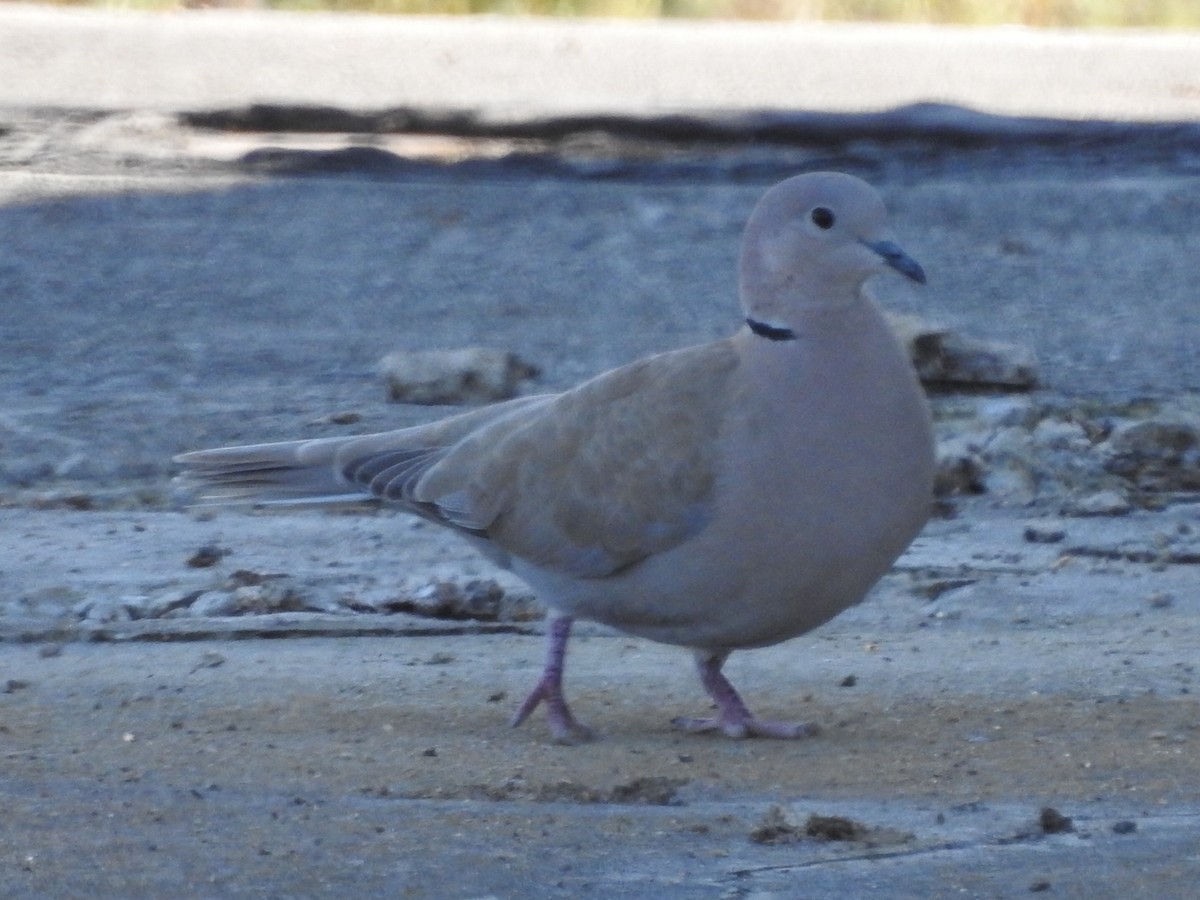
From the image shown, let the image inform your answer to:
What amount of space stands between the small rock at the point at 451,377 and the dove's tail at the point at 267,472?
1373 mm

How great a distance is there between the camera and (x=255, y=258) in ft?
23.7

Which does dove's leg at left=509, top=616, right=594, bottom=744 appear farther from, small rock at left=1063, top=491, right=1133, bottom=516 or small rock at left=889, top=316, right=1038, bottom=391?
small rock at left=889, top=316, right=1038, bottom=391

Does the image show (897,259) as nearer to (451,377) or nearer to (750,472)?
(750,472)

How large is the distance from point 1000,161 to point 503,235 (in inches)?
71.8

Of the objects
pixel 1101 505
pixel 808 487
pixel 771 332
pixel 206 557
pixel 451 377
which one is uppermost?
pixel 771 332

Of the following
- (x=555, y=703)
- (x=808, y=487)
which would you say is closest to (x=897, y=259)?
(x=808, y=487)

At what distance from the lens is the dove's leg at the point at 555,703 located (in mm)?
3818

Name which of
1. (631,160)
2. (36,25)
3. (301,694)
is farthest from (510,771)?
(36,25)

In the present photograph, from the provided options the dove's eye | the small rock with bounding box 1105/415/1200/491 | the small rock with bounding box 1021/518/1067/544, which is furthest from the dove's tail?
the small rock with bounding box 1105/415/1200/491

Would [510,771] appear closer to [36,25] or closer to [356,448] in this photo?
[356,448]

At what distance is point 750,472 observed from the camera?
12.0ft

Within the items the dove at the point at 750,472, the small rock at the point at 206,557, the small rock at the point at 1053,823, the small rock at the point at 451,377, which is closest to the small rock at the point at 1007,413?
the small rock at the point at 451,377

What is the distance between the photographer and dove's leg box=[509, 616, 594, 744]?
3818 millimetres

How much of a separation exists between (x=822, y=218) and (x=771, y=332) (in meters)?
0.21
